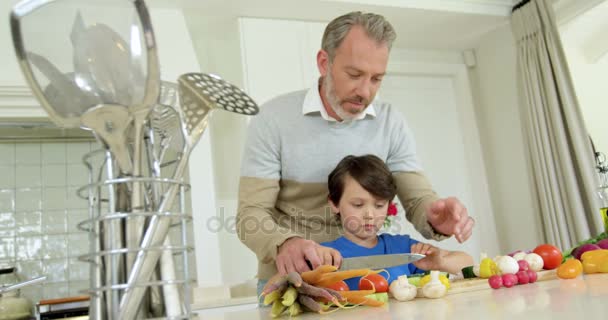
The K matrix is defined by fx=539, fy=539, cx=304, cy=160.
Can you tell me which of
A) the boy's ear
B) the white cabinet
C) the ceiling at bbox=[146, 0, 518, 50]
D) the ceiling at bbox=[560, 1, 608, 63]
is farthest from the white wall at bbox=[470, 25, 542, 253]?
the boy's ear

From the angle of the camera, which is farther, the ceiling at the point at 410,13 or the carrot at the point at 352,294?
the ceiling at the point at 410,13

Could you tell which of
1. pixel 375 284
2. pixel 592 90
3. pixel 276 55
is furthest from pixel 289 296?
pixel 592 90

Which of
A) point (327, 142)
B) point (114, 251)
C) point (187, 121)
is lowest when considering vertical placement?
point (114, 251)

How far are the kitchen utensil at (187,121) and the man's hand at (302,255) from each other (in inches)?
16.6

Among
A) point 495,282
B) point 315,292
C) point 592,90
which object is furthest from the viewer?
point 592,90

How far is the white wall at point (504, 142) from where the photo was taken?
3.20 metres

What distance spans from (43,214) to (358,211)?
2030 millimetres

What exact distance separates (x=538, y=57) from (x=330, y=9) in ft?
3.72

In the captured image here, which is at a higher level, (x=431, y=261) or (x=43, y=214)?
(x=43, y=214)

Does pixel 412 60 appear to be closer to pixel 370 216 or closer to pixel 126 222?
pixel 370 216

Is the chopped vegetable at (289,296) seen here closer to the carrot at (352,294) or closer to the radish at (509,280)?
the carrot at (352,294)

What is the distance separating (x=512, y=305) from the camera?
1.86 ft

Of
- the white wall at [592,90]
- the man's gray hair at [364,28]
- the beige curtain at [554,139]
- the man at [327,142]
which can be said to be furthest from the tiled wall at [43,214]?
the white wall at [592,90]

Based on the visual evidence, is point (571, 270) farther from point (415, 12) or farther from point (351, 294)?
point (415, 12)
